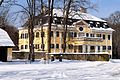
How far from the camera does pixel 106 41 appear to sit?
89.7 meters

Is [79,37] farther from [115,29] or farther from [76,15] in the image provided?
[115,29]

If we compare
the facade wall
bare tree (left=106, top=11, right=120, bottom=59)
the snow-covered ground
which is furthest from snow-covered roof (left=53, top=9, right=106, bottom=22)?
the snow-covered ground

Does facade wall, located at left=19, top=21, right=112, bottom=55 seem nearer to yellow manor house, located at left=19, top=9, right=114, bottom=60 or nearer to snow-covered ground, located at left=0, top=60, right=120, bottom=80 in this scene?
yellow manor house, located at left=19, top=9, right=114, bottom=60

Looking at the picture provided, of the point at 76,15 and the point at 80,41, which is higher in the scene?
the point at 76,15

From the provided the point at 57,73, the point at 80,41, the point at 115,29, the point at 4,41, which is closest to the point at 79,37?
the point at 80,41

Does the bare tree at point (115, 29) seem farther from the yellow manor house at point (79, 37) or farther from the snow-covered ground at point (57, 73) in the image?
the snow-covered ground at point (57, 73)

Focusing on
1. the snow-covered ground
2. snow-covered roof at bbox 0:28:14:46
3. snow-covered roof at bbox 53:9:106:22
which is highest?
snow-covered roof at bbox 53:9:106:22

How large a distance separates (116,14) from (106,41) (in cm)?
2394

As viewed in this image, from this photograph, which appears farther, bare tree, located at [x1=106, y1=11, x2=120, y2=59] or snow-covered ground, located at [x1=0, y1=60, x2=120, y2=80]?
bare tree, located at [x1=106, y1=11, x2=120, y2=59]

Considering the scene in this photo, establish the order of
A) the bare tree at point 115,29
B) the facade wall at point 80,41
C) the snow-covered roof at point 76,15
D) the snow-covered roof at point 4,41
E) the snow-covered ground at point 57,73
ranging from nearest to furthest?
the snow-covered ground at point 57,73 < the snow-covered roof at point 4,41 < the snow-covered roof at point 76,15 < the facade wall at point 80,41 < the bare tree at point 115,29

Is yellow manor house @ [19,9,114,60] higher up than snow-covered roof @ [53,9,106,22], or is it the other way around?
snow-covered roof @ [53,9,106,22]

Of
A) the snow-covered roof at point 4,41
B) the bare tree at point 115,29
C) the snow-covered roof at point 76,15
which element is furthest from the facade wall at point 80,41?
the snow-covered roof at point 4,41

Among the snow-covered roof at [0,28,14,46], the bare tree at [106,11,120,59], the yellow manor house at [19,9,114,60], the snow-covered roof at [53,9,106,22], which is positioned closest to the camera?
Result: the snow-covered roof at [0,28,14,46]

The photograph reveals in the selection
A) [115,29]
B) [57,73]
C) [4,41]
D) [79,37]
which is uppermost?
[115,29]
